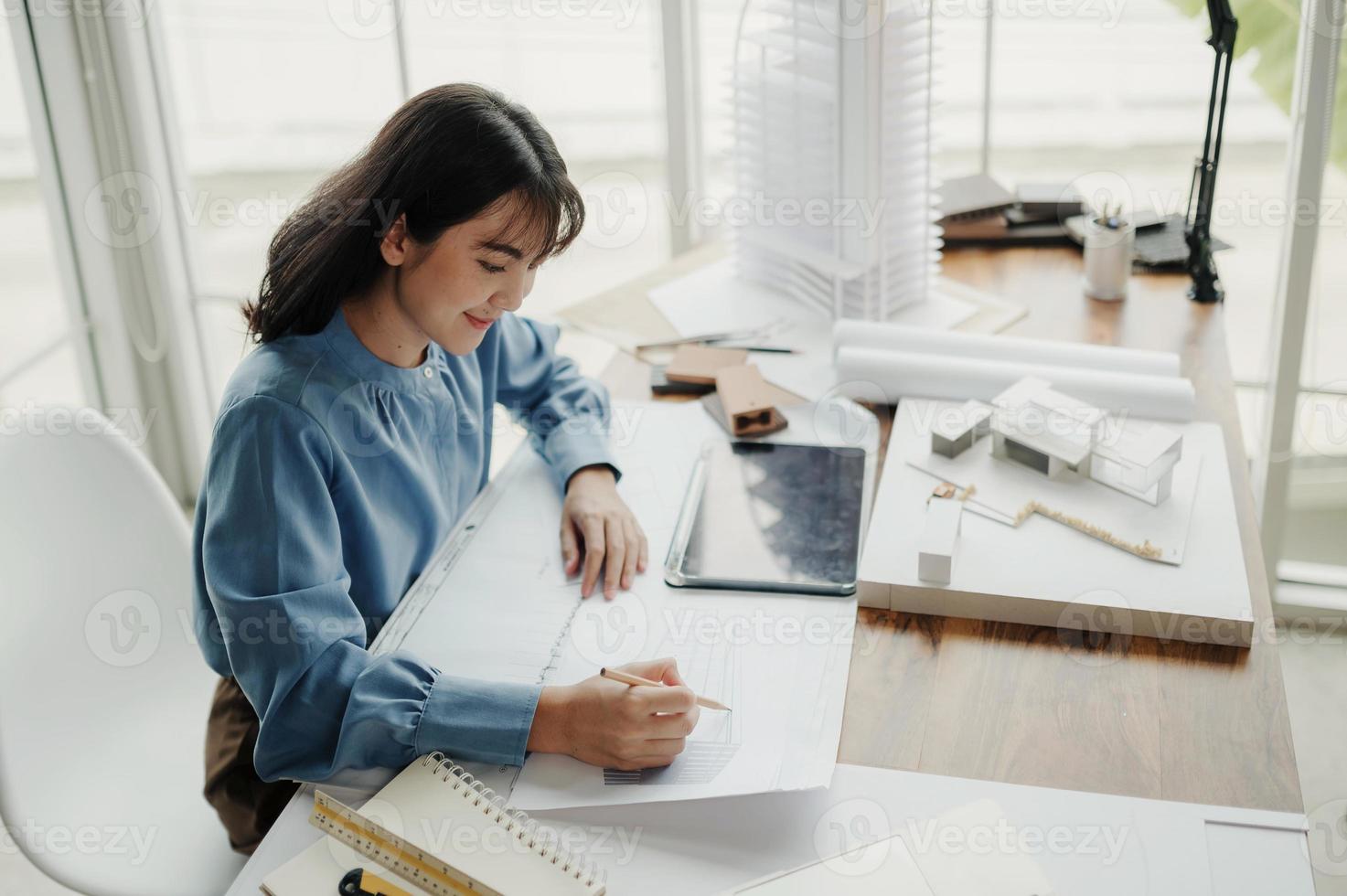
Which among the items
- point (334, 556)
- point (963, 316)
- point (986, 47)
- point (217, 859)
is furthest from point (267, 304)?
point (986, 47)

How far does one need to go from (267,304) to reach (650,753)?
60 cm

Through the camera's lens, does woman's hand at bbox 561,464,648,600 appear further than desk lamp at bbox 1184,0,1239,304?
No

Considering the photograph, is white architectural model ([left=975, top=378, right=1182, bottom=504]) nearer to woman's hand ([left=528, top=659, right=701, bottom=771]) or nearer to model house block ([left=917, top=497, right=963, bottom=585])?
model house block ([left=917, top=497, right=963, bottom=585])

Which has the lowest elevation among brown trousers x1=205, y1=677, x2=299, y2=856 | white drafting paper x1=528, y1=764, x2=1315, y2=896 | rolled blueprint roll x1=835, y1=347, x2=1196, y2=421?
brown trousers x1=205, y1=677, x2=299, y2=856

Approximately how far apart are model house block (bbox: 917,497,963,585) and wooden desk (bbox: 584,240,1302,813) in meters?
0.05

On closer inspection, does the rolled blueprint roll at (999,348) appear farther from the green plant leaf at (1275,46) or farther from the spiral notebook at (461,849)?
the spiral notebook at (461,849)

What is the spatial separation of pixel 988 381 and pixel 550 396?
560 millimetres

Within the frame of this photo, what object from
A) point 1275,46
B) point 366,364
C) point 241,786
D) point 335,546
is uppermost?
point 1275,46

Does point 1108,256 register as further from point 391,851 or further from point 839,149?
point 391,851

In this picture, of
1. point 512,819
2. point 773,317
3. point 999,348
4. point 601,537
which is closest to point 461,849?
point 512,819

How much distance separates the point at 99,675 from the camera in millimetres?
1290

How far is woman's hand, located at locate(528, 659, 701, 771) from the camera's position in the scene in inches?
38.2

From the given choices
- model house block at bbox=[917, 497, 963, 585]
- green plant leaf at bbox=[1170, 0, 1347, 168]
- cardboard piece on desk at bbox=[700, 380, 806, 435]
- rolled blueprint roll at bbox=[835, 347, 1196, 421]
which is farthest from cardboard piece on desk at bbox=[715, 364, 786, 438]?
green plant leaf at bbox=[1170, 0, 1347, 168]

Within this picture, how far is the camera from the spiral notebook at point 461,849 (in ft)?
2.85
